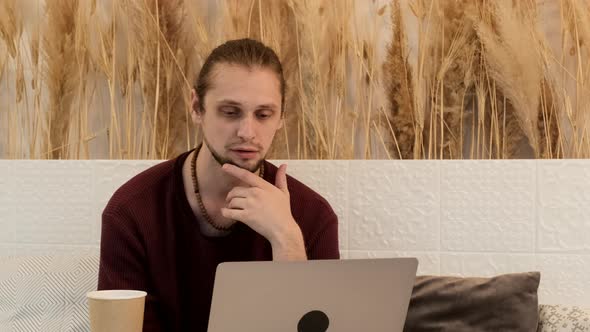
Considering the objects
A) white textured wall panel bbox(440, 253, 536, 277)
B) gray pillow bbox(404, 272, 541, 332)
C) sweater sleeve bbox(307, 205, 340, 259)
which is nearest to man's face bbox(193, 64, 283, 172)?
sweater sleeve bbox(307, 205, 340, 259)

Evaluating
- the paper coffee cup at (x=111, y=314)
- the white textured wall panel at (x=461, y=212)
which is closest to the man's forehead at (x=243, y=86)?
the white textured wall panel at (x=461, y=212)

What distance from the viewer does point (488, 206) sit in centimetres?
219

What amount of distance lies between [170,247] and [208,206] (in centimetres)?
15

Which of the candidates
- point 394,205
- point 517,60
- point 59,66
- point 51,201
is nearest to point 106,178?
point 51,201

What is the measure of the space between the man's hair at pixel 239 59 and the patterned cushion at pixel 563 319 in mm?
908

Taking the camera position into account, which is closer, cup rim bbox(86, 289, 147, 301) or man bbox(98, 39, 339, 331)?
cup rim bbox(86, 289, 147, 301)

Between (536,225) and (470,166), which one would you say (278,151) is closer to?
(470,166)

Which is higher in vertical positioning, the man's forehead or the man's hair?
the man's hair

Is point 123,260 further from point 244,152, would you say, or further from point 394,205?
point 394,205

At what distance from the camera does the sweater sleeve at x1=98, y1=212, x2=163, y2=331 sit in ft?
5.92

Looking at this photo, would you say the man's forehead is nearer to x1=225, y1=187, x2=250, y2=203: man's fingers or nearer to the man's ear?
the man's ear

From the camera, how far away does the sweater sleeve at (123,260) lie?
1.81 meters

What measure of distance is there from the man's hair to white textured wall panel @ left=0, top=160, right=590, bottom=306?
47 cm

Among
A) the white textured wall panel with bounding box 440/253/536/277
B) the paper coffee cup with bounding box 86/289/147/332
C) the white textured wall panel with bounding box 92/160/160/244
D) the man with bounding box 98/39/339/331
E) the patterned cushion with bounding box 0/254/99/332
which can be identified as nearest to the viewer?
the paper coffee cup with bounding box 86/289/147/332
